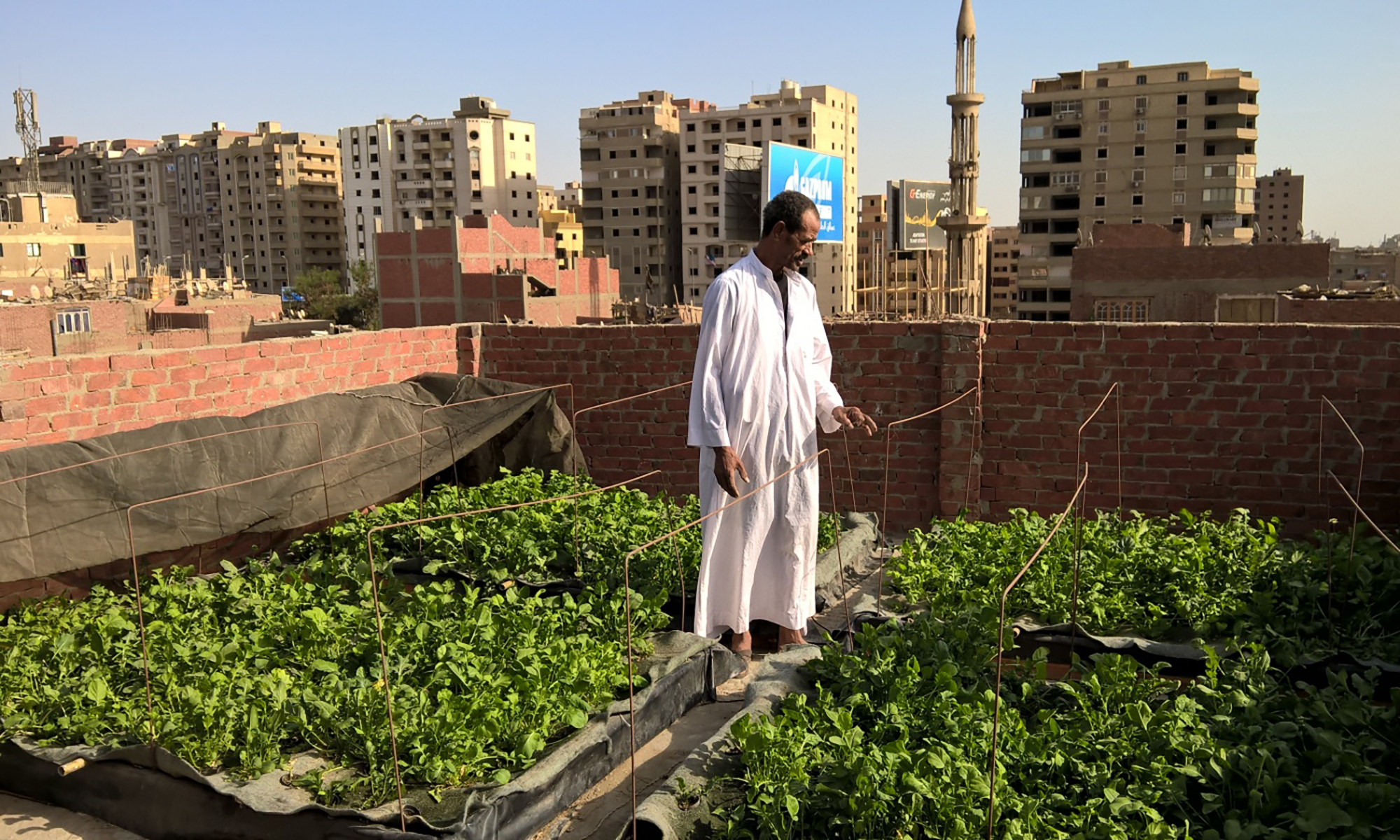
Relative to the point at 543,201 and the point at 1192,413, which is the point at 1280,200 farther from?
the point at 1192,413

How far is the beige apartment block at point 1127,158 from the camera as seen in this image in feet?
206

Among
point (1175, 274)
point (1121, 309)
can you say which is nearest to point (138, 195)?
point (1121, 309)

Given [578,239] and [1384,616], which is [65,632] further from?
[578,239]

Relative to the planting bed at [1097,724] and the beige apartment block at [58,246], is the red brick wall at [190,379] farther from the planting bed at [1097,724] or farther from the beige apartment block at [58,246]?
the beige apartment block at [58,246]

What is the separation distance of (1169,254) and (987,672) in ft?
96.4

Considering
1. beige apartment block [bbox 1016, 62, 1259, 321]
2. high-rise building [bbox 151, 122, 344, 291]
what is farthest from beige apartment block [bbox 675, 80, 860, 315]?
high-rise building [bbox 151, 122, 344, 291]

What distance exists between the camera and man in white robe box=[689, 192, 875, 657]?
4184 mm

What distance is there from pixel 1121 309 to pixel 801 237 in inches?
1157

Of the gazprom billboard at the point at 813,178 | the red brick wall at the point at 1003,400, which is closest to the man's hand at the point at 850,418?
the red brick wall at the point at 1003,400

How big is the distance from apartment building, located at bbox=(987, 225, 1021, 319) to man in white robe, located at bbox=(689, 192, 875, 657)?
82.1 metres

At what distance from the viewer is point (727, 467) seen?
13.5 feet

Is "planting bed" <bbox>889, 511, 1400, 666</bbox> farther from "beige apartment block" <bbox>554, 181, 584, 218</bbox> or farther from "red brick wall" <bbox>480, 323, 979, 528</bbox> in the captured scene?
"beige apartment block" <bbox>554, 181, 584, 218</bbox>

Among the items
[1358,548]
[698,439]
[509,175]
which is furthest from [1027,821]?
[509,175]

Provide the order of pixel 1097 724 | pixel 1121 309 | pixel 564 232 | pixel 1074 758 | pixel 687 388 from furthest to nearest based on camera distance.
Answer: pixel 564 232 → pixel 1121 309 → pixel 687 388 → pixel 1097 724 → pixel 1074 758
